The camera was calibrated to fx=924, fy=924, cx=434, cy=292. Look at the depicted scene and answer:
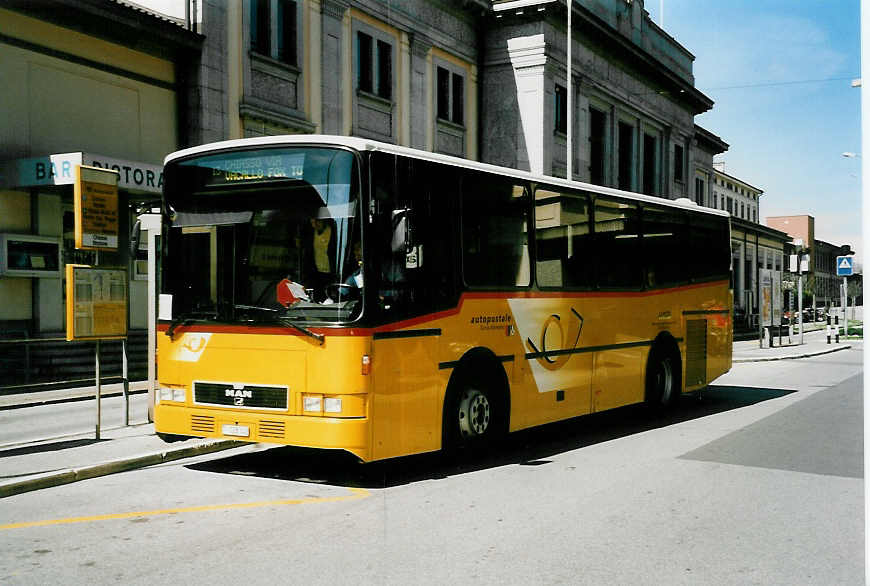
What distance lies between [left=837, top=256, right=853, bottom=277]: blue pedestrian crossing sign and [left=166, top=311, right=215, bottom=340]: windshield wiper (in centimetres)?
3123

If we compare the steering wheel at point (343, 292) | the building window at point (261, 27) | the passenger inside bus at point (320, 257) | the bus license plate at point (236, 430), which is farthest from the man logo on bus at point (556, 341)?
the building window at point (261, 27)

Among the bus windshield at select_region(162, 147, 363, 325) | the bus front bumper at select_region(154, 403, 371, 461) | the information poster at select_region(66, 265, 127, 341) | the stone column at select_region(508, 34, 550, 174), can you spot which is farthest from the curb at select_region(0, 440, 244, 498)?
the stone column at select_region(508, 34, 550, 174)

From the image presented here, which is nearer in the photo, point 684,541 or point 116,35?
point 684,541

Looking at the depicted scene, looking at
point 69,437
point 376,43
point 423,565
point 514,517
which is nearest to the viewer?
point 423,565

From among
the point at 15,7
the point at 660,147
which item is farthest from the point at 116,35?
the point at 660,147

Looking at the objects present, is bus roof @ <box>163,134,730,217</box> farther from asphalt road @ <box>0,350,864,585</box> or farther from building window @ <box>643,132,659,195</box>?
building window @ <box>643,132,659,195</box>

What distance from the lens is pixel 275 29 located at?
77.0 feet

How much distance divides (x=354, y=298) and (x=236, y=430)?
171 centimetres

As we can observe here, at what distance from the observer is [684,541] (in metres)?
6.40

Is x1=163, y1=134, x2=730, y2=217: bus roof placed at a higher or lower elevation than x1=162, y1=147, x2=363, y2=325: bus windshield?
higher

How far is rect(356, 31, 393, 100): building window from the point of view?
27.0 m

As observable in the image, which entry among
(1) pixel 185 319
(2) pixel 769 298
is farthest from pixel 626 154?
(1) pixel 185 319

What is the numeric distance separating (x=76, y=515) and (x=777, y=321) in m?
33.9

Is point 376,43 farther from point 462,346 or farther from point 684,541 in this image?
point 684,541
